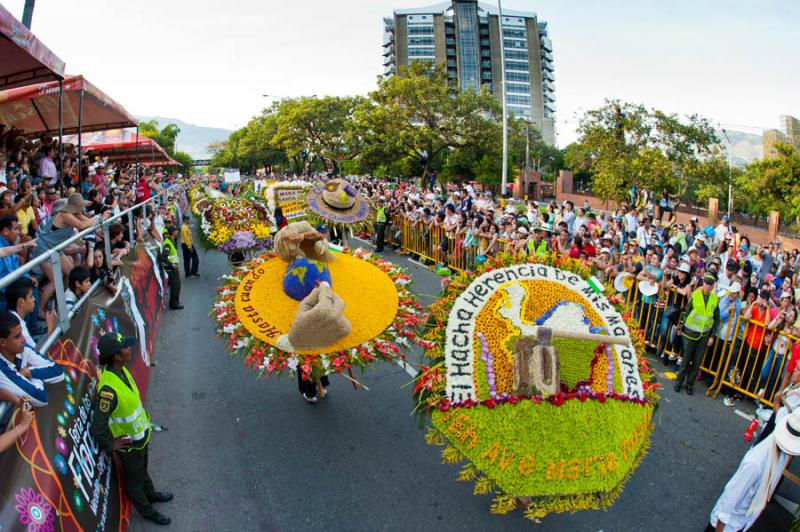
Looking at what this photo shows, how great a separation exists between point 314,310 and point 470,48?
126 metres

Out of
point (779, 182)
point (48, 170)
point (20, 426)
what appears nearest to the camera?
point (20, 426)

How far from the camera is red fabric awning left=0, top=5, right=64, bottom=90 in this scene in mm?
4762

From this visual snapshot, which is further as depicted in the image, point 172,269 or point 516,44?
point 516,44

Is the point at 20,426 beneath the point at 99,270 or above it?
beneath

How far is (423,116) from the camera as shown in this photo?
2977 centimetres

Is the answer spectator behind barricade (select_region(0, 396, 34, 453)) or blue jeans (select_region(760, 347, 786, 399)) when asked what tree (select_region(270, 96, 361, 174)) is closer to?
blue jeans (select_region(760, 347, 786, 399))

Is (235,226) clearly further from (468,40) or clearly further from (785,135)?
(468,40)

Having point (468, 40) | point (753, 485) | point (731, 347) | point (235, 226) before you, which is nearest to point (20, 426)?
point (753, 485)

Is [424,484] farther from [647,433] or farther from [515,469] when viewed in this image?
[647,433]

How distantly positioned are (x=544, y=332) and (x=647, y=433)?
1199 mm

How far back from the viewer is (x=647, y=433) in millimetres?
3672

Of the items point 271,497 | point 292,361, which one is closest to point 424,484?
point 271,497

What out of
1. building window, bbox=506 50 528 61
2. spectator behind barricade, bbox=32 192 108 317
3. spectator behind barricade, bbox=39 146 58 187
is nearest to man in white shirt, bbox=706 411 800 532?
spectator behind barricade, bbox=32 192 108 317

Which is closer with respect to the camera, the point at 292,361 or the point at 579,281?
the point at 579,281
